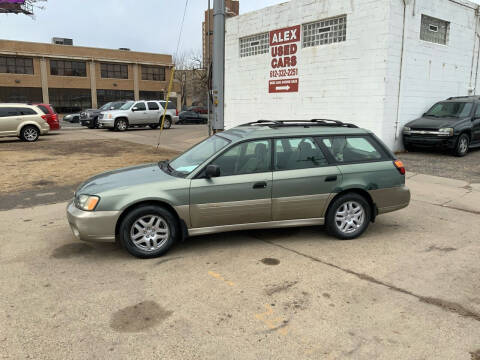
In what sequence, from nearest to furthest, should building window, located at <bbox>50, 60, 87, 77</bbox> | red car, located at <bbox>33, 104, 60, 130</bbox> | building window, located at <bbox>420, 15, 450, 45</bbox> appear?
building window, located at <bbox>420, 15, 450, 45</bbox> → red car, located at <bbox>33, 104, 60, 130</bbox> → building window, located at <bbox>50, 60, 87, 77</bbox>

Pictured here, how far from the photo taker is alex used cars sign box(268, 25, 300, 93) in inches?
593

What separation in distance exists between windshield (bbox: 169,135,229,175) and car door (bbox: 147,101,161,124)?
65.6 ft

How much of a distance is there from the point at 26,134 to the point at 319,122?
52.1 ft

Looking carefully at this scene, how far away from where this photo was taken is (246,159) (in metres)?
5.06

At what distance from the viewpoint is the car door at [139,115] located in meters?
24.3

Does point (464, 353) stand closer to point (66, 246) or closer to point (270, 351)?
point (270, 351)

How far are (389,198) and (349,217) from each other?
637mm

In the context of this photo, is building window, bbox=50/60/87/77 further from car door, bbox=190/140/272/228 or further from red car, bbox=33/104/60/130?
car door, bbox=190/140/272/228

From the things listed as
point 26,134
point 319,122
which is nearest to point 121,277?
point 319,122

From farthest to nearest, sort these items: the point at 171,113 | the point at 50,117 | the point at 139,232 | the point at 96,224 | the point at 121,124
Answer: the point at 171,113
the point at 121,124
the point at 50,117
the point at 139,232
the point at 96,224

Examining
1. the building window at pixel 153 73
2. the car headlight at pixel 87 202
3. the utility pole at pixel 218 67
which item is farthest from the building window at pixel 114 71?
the car headlight at pixel 87 202

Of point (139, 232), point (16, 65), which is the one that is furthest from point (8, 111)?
point (16, 65)

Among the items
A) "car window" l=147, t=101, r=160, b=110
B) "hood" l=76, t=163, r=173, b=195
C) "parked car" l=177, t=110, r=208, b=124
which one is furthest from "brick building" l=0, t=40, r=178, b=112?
"hood" l=76, t=163, r=173, b=195

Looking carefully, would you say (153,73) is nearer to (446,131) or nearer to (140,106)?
(140,106)
